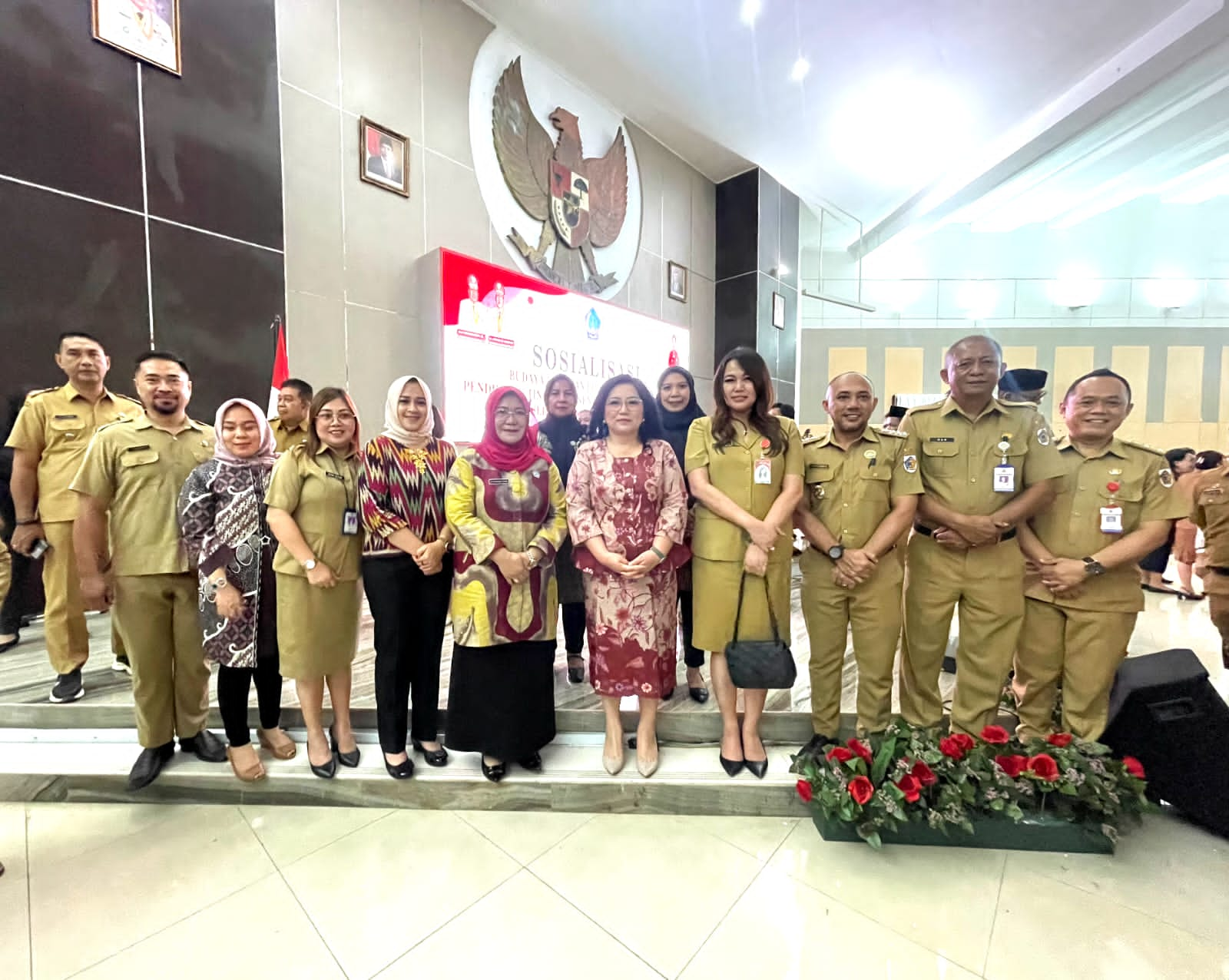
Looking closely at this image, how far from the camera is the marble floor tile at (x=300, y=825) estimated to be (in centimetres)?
184

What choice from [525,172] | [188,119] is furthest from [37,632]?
[525,172]

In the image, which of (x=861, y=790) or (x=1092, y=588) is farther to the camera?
(x=1092, y=588)

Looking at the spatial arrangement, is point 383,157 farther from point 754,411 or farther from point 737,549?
point 737,549

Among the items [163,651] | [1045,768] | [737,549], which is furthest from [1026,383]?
[163,651]

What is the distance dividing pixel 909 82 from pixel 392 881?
6.76m

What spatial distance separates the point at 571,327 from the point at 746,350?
10.9 feet

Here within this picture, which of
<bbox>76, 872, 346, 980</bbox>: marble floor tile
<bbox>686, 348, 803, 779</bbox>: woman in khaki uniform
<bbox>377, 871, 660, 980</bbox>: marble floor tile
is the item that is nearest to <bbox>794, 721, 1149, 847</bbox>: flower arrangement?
<bbox>686, 348, 803, 779</bbox>: woman in khaki uniform

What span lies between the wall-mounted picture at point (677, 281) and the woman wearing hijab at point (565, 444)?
4.32 metres

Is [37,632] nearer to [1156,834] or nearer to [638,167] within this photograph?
[1156,834]

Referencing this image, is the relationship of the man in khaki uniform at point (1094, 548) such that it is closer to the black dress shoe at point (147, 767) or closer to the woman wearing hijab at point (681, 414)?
the woman wearing hijab at point (681, 414)

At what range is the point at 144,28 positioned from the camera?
2994mm

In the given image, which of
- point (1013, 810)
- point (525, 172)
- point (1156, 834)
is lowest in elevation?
point (1156, 834)

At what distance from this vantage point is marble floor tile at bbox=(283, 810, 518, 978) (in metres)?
1.49

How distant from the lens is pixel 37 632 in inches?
120
